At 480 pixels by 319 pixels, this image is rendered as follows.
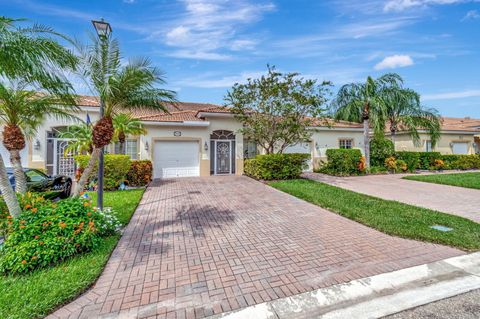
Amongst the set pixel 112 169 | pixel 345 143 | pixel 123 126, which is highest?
pixel 123 126

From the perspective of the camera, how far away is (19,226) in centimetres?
407

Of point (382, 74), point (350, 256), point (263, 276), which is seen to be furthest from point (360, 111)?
point (263, 276)

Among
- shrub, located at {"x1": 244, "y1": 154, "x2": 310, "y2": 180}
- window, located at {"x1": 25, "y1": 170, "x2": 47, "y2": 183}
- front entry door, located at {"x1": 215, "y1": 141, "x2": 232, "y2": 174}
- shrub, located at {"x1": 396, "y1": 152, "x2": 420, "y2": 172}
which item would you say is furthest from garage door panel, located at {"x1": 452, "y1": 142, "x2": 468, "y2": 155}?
window, located at {"x1": 25, "y1": 170, "x2": 47, "y2": 183}

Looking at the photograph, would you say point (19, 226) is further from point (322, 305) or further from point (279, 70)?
point (279, 70)

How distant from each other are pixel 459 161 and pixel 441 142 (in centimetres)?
285

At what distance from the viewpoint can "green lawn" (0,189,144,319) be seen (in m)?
2.81

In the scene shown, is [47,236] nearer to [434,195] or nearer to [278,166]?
[278,166]

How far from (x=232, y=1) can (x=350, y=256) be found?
9.67 meters

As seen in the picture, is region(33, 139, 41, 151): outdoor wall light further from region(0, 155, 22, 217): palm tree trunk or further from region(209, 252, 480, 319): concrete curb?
region(209, 252, 480, 319): concrete curb

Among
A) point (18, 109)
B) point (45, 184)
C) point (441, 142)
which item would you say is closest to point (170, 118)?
point (45, 184)

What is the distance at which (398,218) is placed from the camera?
6.55 metres

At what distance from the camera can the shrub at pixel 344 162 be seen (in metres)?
15.7

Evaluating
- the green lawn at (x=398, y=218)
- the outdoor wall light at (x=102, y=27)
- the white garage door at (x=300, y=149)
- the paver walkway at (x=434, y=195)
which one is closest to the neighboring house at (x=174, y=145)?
the white garage door at (x=300, y=149)

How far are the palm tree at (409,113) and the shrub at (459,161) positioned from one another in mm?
2999
